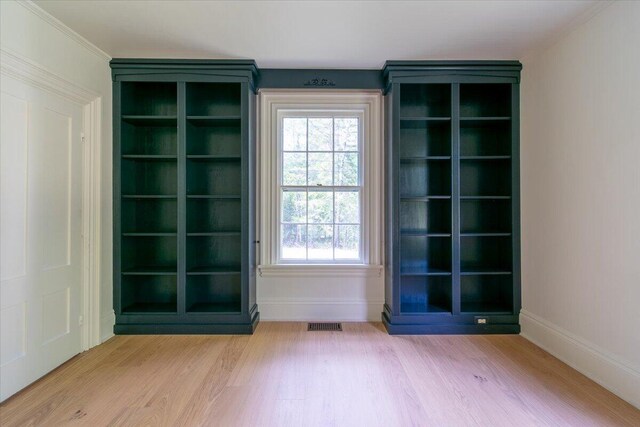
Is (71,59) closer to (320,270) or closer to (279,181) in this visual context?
(279,181)

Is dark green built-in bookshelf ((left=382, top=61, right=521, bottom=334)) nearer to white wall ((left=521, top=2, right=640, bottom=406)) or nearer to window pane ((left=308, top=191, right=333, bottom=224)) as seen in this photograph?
white wall ((left=521, top=2, right=640, bottom=406))

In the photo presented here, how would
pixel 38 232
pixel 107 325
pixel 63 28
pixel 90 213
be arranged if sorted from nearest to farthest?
pixel 38 232 → pixel 63 28 → pixel 90 213 → pixel 107 325

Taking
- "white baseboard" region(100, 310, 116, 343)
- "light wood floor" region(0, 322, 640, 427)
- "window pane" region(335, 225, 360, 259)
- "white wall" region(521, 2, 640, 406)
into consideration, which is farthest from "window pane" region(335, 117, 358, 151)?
"white baseboard" region(100, 310, 116, 343)

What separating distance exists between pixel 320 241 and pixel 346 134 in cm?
118

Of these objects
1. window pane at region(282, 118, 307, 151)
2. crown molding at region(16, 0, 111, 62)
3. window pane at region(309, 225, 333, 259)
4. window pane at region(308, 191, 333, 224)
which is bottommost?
window pane at region(309, 225, 333, 259)

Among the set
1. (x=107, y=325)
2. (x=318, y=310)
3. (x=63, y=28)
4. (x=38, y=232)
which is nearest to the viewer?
(x=38, y=232)

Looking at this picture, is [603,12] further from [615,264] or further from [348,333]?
[348,333]

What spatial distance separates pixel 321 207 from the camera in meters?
3.30

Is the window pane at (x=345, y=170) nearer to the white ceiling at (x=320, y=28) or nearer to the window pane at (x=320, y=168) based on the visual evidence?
the window pane at (x=320, y=168)

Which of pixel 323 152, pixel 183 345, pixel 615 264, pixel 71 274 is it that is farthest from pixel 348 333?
pixel 71 274

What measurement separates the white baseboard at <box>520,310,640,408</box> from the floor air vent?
176 centimetres

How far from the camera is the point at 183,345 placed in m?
2.71

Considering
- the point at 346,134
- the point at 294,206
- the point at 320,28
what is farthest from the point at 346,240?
the point at 320,28

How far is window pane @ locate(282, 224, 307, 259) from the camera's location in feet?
10.8
